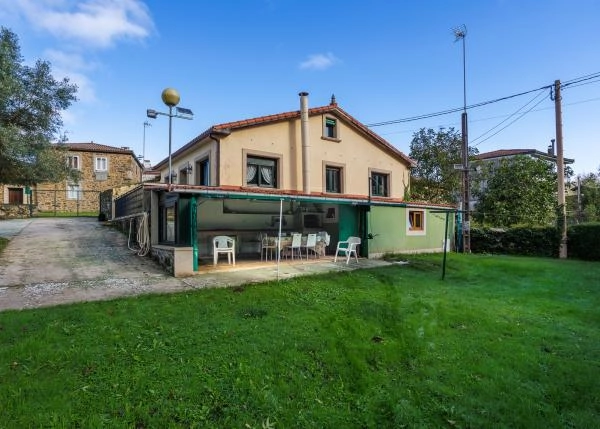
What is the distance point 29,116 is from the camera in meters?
11.1

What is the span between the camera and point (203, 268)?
10.1 m

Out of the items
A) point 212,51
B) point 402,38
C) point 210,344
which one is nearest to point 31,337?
point 210,344

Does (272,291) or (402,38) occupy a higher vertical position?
(402,38)

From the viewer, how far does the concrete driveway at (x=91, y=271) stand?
6.81 meters

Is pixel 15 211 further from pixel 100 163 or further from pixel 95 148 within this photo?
pixel 95 148

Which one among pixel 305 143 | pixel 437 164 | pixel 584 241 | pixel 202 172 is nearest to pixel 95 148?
pixel 202 172

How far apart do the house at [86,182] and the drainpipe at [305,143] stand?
22232 mm

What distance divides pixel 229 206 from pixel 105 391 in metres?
10.7

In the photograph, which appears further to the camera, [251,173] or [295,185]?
[295,185]

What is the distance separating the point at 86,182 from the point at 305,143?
26990 millimetres

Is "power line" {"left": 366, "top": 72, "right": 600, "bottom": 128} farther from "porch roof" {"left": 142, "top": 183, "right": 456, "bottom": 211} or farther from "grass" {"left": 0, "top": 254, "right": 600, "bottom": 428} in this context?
"grass" {"left": 0, "top": 254, "right": 600, "bottom": 428}

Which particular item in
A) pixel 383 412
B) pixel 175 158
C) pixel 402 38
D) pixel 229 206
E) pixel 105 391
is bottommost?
pixel 383 412

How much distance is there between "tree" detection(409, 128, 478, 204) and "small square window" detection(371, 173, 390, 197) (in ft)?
23.2

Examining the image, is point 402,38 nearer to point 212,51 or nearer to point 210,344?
point 212,51
